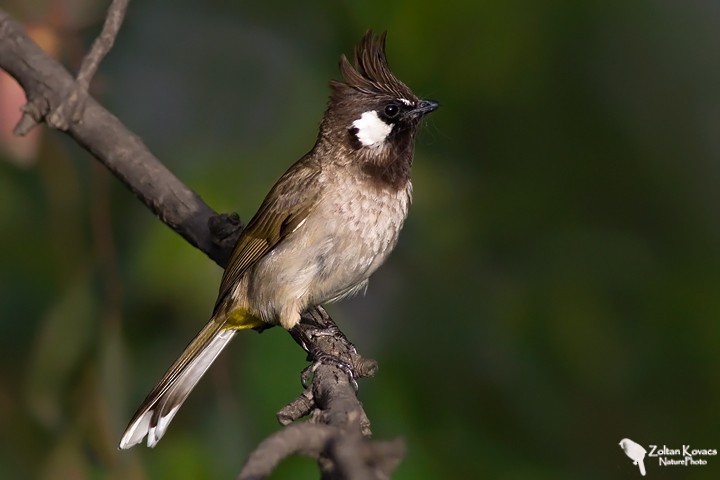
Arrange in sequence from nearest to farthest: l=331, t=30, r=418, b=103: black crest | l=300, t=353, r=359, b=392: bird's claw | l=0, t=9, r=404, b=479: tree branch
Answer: l=300, t=353, r=359, b=392: bird's claw
l=0, t=9, r=404, b=479: tree branch
l=331, t=30, r=418, b=103: black crest

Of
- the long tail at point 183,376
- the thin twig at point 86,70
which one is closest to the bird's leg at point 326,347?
the long tail at point 183,376

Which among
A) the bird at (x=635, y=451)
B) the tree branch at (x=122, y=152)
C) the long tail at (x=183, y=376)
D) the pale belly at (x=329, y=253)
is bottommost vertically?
the bird at (x=635, y=451)

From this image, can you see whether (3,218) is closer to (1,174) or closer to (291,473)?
(1,174)

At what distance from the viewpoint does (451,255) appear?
3.04 metres

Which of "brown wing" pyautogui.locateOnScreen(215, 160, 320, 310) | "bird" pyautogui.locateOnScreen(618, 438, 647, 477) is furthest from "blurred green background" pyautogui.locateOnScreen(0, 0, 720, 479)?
"brown wing" pyautogui.locateOnScreen(215, 160, 320, 310)

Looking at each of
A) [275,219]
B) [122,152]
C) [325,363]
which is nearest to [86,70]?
[122,152]

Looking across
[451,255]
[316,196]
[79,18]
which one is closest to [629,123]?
[451,255]

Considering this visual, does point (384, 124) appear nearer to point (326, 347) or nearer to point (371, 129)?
point (371, 129)

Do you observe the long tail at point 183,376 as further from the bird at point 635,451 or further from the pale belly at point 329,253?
the bird at point 635,451

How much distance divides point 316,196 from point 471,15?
725 mm

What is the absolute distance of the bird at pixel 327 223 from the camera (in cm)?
298

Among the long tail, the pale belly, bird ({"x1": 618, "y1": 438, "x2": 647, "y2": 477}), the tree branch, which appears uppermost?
the tree branch

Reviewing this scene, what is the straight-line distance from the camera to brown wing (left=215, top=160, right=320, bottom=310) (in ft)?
9.93

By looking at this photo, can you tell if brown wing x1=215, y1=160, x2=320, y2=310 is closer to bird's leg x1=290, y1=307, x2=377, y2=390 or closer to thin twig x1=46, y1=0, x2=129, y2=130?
bird's leg x1=290, y1=307, x2=377, y2=390
